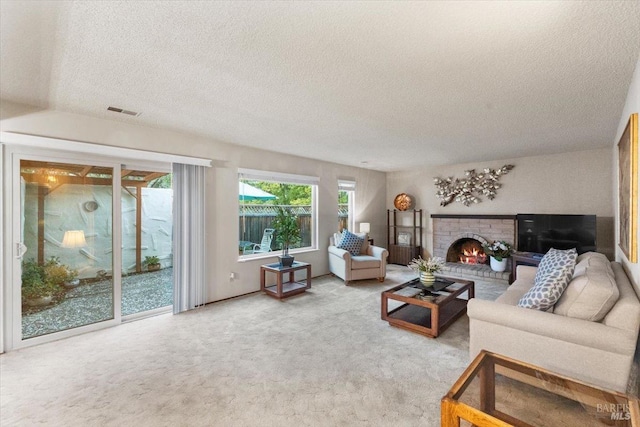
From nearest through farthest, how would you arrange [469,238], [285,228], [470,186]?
[285,228], [470,186], [469,238]

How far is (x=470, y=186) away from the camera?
20.2 ft

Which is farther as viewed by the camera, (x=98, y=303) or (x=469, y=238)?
(x=469, y=238)

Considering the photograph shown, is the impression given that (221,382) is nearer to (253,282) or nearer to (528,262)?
(253,282)

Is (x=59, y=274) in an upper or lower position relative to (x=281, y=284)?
upper

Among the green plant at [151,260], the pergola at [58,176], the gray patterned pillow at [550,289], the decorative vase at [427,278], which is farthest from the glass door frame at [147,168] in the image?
the gray patterned pillow at [550,289]

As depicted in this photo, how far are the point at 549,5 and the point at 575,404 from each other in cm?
210

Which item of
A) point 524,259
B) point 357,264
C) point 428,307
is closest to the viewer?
point 428,307

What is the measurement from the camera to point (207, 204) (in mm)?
4137

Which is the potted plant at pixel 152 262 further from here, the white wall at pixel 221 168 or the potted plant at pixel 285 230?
the potted plant at pixel 285 230

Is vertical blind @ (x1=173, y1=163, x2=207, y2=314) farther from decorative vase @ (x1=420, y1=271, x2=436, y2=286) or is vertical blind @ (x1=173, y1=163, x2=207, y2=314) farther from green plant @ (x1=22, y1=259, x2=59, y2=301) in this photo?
decorative vase @ (x1=420, y1=271, x2=436, y2=286)

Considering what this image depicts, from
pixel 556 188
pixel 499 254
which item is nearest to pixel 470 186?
pixel 556 188

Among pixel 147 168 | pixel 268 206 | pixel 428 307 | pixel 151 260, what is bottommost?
Answer: pixel 428 307

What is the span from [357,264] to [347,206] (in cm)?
200

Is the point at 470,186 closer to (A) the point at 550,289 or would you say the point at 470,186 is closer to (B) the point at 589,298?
(A) the point at 550,289
